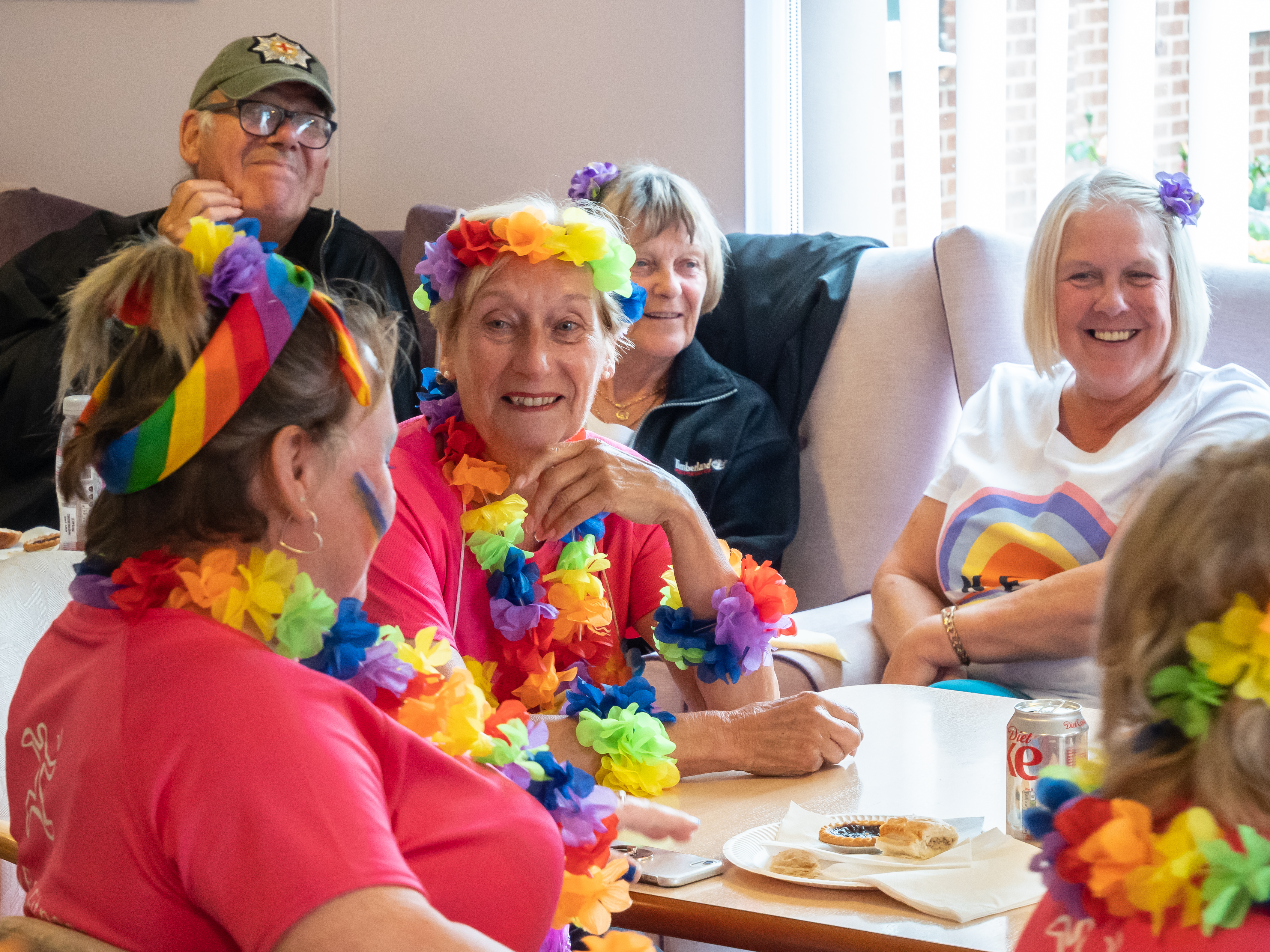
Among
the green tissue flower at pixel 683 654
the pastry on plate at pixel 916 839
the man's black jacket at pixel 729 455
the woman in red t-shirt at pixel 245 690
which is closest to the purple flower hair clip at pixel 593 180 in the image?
the man's black jacket at pixel 729 455

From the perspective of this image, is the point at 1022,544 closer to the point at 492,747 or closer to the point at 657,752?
the point at 657,752

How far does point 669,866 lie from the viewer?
3.84 ft

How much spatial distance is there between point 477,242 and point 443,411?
25 cm

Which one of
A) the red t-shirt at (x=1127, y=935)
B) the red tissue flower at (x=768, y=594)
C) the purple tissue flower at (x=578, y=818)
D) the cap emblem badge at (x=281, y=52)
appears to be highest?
the cap emblem badge at (x=281, y=52)

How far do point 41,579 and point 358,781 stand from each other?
3.45ft

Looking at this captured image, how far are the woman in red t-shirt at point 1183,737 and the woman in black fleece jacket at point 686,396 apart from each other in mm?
1862

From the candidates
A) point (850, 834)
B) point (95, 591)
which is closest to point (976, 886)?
point (850, 834)

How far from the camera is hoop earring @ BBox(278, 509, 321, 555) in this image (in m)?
0.98

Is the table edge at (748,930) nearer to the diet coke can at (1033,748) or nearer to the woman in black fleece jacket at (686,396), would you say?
the diet coke can at (1033,748)

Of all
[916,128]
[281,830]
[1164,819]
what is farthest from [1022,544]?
[281,830]

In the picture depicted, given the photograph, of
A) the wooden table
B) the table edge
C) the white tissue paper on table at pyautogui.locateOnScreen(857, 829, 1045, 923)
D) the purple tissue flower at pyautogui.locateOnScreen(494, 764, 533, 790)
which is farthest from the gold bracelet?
the purple tissue flower at pyautogui.locateOnScreen(494, 764, 533, 790)

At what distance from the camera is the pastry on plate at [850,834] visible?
120 centimetres

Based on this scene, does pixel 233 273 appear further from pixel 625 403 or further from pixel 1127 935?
pixel 625 403

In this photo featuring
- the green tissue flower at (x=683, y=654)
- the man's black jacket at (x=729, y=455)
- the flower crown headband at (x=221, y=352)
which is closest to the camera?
the flower crown headband at (x=221, y=352)
